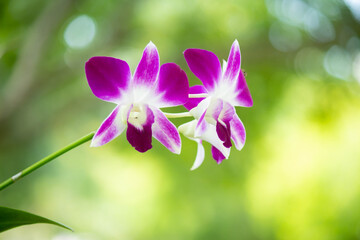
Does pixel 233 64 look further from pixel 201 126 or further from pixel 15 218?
pixel 15 218

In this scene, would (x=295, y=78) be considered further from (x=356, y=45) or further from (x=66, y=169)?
(x=66, y=169)

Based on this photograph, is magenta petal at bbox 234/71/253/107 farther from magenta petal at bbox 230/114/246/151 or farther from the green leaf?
the green leaf

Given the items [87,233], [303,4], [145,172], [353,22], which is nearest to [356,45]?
[353,22]

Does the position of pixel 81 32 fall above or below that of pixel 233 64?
above

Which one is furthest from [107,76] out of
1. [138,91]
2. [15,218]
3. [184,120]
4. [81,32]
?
[81,32]

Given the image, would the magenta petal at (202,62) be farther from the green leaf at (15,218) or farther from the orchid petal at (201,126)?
the green leaf at (15,218)
